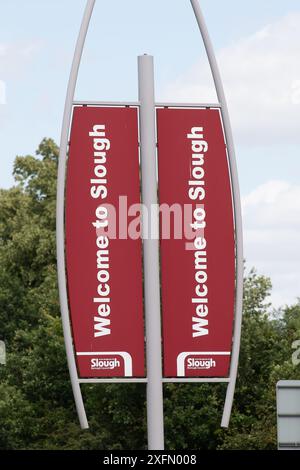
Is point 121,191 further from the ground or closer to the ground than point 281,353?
closer to the ground

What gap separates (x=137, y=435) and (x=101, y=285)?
90.1 ft

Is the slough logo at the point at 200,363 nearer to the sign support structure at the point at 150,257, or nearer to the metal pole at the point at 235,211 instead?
the sign support structure at the point at 150,257

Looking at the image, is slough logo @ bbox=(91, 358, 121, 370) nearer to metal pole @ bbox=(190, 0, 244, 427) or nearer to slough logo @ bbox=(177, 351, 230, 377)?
slough logo @ bbox=(177, 351, 230, 377)

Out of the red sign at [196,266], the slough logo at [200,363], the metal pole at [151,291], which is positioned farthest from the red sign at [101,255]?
the slough logo at [200,363]

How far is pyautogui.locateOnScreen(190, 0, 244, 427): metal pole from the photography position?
1540 centimetres

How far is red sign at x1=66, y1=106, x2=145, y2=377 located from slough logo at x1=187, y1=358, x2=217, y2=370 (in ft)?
1.90

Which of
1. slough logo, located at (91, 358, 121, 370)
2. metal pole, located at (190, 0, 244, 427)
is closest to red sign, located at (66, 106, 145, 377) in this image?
slough logo, located at (91, 358, 121, 370)

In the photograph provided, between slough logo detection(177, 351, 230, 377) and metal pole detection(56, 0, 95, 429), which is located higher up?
metal pole detection(56, 0, 95, 429)

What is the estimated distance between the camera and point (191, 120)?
15.7m

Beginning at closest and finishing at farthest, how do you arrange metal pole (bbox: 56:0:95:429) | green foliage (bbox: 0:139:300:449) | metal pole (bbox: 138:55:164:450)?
metal pole (bbox: 56:0:95:429)
metal pole (bbox: 138:55:164:450)
green foliage (bbox: 0:139:300:449)

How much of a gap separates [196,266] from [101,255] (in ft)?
3.83

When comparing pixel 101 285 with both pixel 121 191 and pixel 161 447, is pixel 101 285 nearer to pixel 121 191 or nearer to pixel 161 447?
pixel 121 191

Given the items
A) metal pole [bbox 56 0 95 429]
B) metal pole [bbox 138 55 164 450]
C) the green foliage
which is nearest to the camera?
metal pole [bbox 56 0 95 429]
